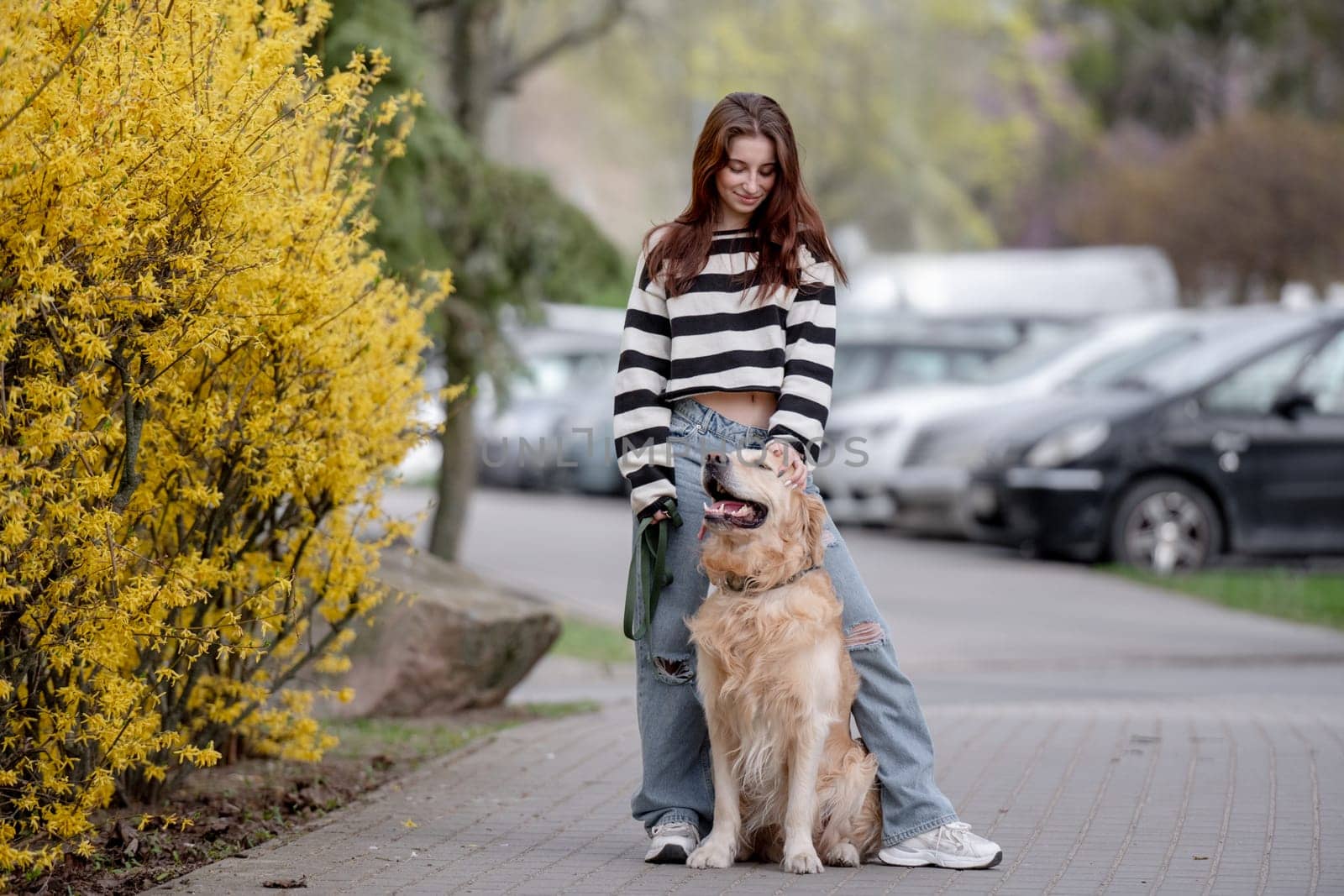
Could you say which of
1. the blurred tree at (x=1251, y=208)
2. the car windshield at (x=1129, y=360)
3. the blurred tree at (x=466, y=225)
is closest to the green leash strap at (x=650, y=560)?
the blurred tree at (x=466, y=225)

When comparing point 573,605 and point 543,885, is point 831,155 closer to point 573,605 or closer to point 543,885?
point 573,605

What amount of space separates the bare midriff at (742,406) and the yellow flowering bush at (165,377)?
127 centimetres

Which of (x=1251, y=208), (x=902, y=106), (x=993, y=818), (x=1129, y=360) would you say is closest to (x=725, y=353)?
(x=993, y=818)

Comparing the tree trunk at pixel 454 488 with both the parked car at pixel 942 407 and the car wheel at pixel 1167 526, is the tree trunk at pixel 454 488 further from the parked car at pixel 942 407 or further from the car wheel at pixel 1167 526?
the car wheel at pixel 1167 526

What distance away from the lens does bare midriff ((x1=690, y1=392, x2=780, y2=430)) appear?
5551 mm

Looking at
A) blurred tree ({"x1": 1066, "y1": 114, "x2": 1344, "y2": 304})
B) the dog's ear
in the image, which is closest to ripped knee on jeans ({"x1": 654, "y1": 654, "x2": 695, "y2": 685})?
the dog's ear

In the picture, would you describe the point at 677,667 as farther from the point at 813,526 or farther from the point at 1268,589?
the point at 1268,589

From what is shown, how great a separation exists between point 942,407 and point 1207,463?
4184 millimetres

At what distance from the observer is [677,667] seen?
566 cm

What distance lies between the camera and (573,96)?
32.3 meters

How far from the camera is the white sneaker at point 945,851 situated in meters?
5.55

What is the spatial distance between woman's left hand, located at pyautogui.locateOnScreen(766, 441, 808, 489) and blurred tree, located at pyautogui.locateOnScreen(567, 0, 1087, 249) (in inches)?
800

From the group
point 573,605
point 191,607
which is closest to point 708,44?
point 573,605

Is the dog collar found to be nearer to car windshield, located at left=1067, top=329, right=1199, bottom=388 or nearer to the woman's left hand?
the woman's left hand
